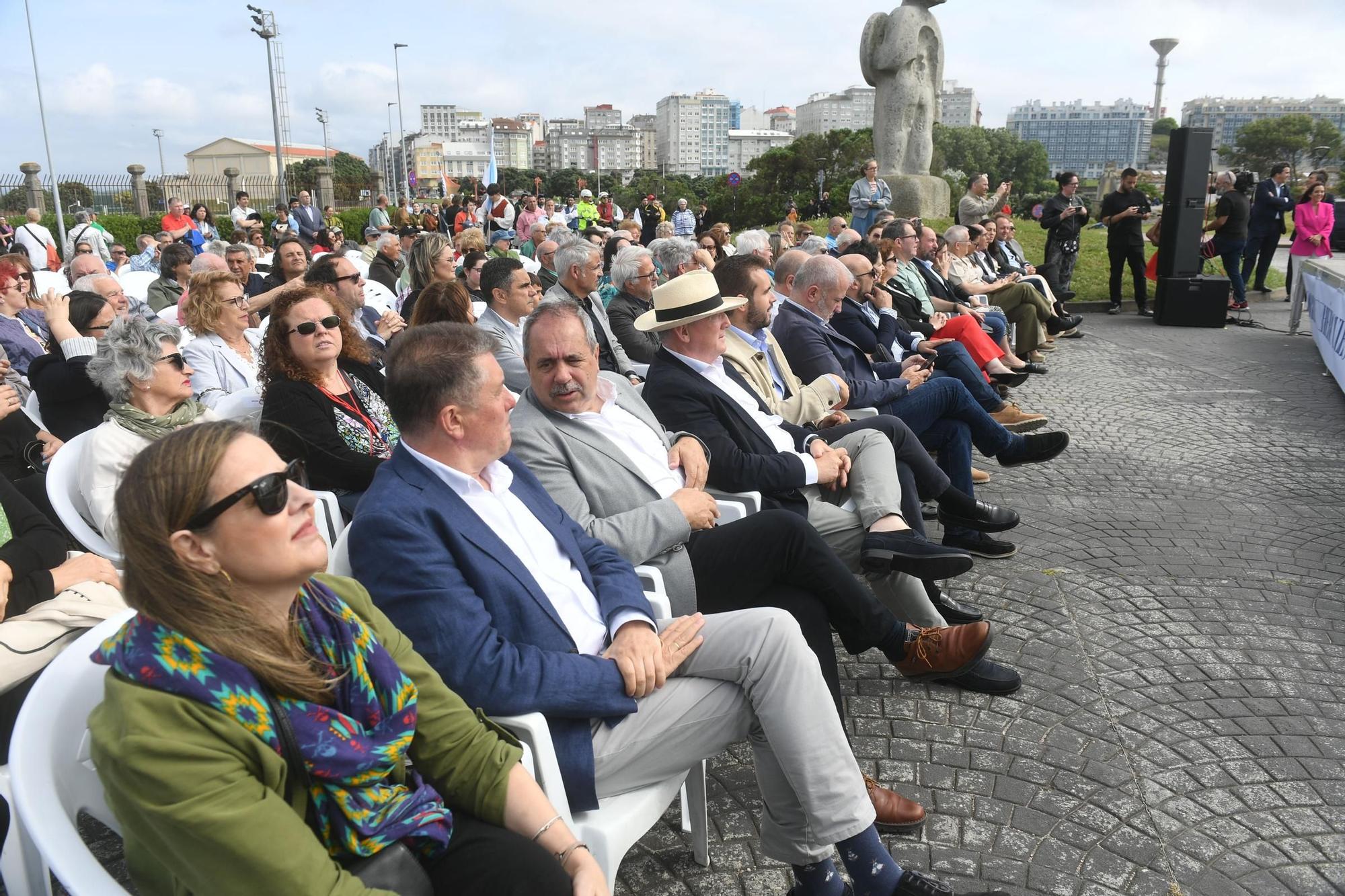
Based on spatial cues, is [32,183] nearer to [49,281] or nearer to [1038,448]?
[49,281]

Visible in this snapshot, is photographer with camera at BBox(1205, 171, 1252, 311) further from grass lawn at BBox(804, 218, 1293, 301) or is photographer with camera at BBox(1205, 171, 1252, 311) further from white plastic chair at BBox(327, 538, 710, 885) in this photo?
white plastic chair at BBox(327, 538, 710, 885)

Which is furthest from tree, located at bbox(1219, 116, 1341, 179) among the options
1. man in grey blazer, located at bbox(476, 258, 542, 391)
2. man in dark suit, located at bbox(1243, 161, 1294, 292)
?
man in grey blazer, located at bbox(476, 258, 542, 391)

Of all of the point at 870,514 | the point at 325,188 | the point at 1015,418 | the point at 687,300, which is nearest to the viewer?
the point at 870,514

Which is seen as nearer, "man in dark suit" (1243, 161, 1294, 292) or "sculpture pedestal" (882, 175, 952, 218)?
"man in dark suit" (1243, 161, 1294, 292)

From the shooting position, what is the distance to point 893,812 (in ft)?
8.68

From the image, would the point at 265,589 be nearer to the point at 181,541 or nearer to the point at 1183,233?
the point at 181,541

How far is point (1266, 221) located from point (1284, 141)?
66.0 meters

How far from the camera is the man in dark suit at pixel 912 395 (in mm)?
5012

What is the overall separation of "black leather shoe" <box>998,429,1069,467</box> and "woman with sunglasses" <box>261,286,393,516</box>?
350 cm

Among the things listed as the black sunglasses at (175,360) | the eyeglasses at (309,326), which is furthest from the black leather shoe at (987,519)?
the black sunglasses at (175,360)

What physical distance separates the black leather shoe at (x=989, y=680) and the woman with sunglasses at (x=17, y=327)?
5.12m

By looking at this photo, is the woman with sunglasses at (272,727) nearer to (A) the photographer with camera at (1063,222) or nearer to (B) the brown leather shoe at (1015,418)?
(B) the brown leather shoe at (1015,418)

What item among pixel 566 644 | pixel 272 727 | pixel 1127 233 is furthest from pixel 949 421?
pixel 1127 233

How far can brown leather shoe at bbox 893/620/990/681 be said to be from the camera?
10.7ft
